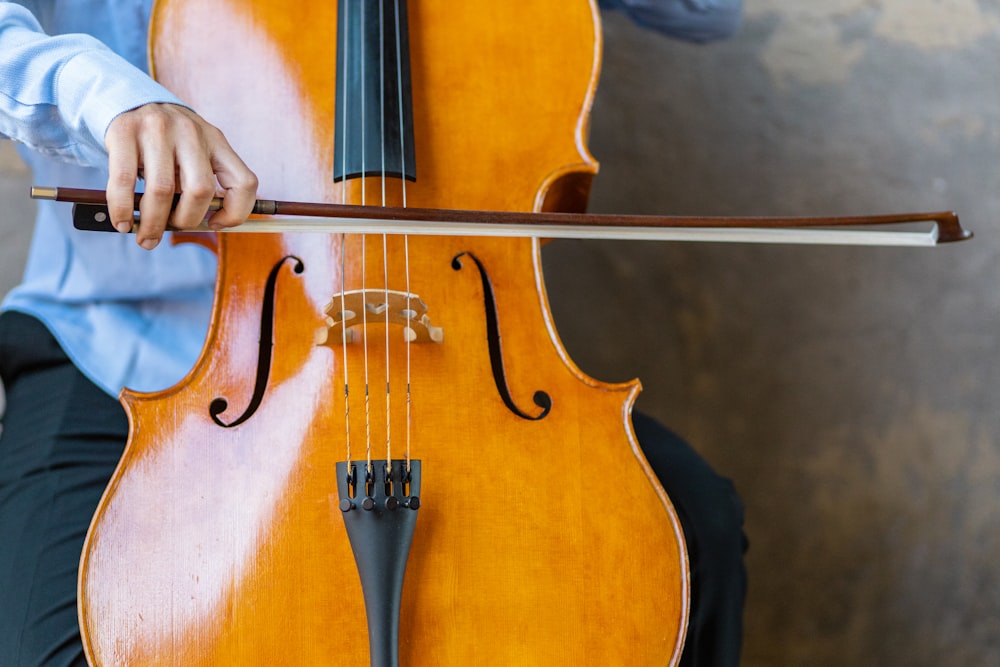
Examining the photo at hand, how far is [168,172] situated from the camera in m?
0.56

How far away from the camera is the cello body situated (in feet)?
1.80

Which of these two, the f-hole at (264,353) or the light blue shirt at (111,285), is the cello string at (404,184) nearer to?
the f-hole at (264,353)

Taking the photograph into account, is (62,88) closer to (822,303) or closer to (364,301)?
(364,301)

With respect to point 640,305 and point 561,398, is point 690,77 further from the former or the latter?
point 561,398

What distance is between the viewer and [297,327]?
0.65 meters

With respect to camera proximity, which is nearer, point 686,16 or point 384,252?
point 384,252

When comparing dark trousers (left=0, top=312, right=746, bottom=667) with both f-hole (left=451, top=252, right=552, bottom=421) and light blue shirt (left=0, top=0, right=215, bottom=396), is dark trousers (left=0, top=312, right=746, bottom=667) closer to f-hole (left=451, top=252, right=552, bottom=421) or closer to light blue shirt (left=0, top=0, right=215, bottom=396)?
light blue shirt (left=0, top=0, right=215, bottom=396)

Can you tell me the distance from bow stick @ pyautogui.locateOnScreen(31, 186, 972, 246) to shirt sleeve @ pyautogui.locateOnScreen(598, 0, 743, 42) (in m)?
0.42

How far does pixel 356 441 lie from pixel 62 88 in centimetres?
33

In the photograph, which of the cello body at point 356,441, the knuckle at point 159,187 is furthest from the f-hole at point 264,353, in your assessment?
the knuckle at point 159,187

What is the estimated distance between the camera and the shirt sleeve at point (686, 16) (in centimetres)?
108

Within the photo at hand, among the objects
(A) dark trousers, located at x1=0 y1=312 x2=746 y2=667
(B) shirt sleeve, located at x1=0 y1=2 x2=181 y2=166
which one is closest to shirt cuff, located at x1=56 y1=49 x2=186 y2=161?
(B) shirt sleeve, located at x1=0 y1=2 x2=181 y2=166

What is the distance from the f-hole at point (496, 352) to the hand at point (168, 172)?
187 mm

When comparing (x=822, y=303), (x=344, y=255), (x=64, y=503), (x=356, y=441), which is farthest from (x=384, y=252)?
(x=822, y=303)
